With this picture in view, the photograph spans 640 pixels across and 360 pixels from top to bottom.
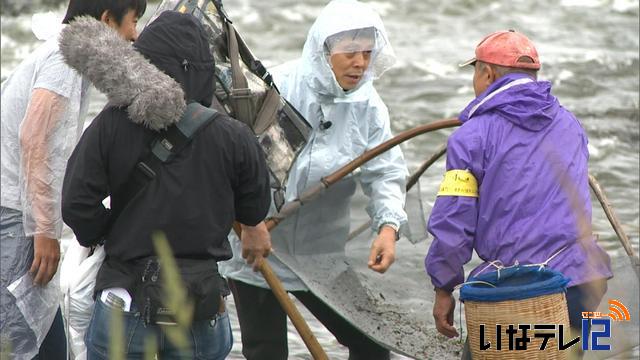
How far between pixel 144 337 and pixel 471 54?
12.6m

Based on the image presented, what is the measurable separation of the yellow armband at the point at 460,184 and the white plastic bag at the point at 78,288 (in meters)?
1.15

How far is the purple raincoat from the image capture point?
14.6ft

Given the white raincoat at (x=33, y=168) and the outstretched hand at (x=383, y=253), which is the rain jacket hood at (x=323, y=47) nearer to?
the outstretched hand at (x=383, y=253)

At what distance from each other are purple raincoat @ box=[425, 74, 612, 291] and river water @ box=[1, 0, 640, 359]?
4610 mm

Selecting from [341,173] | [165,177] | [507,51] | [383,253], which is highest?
[165,177]

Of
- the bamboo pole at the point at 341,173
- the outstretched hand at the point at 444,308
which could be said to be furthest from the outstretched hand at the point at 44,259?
the outstretched hand at the point at 444,308

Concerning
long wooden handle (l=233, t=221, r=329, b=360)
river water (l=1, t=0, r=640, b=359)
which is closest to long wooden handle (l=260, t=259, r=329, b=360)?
long wooden handle (l=233, t=221, r=329, b=360)

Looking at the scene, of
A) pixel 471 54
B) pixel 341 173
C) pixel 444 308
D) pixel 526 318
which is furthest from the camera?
pixel 471 54

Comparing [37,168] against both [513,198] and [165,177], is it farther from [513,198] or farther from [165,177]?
[513,198]

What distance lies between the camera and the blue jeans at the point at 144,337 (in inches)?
158

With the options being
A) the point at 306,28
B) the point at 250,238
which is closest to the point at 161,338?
the point at 250,238

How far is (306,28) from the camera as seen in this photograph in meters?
17.6

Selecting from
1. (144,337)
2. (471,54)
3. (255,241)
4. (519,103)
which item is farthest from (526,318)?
(471,54)

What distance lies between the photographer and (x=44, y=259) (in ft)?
14.7
